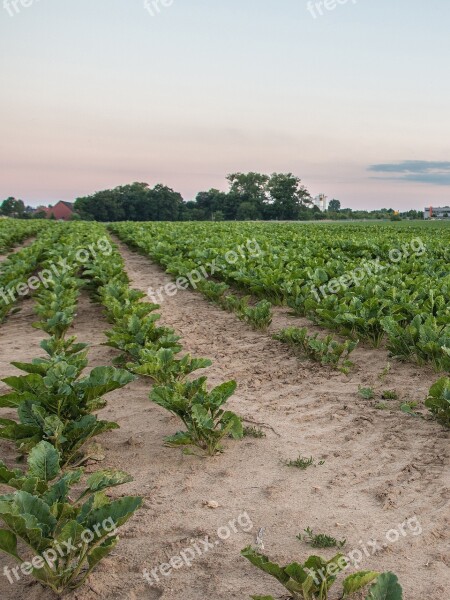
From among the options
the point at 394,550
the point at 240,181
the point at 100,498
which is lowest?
the point at 394,550

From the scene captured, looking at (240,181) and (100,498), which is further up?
(240,181)

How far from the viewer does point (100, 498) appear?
2.93m

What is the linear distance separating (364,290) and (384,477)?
4.49 meters

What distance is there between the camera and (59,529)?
2932 mm

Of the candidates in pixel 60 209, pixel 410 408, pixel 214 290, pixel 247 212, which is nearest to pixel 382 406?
pixel 410 408

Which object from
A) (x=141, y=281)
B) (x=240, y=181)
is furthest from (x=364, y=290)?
(x=240, y=181)

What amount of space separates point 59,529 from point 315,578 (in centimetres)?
130

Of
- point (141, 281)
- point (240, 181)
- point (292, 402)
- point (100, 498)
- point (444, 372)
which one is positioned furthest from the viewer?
point (240, 181)

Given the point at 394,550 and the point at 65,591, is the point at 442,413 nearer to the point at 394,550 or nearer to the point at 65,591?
the point at 394,550

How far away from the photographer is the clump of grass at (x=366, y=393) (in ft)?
17.3

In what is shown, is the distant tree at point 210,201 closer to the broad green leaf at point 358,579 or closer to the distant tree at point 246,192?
the distant tree at point 246,192

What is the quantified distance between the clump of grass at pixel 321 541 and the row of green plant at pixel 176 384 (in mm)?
1130

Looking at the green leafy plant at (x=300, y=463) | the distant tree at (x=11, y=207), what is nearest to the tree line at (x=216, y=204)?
the distant tree at (x=11, y=207)

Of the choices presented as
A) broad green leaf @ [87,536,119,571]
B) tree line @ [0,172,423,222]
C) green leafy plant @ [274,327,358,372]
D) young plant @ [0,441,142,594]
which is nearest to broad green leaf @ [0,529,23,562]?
young plant @ [0,441,142,594]
